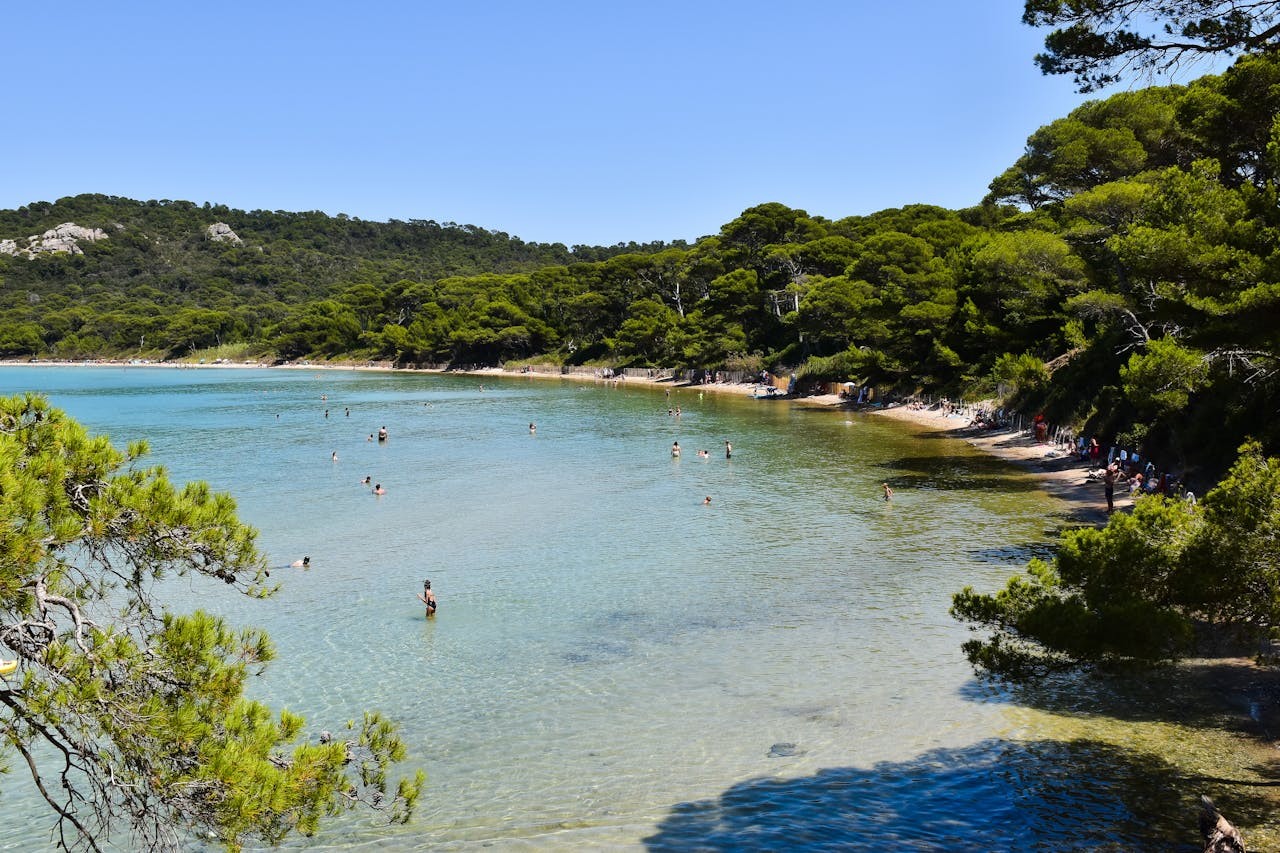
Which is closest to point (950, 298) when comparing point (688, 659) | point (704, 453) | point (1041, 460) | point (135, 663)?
point (1041, 460)

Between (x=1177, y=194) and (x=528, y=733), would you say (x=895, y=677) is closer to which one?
(x=528, y=733)

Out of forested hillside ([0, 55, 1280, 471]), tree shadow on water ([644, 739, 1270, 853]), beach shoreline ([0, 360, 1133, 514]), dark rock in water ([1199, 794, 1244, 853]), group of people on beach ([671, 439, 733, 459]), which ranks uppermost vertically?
forested hillside ([0, 55, 1280, 471])

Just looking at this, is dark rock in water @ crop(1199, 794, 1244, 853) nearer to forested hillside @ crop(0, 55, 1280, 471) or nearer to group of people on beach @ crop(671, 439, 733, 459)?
forested hillside @ crop(0, 55, 1280, 471)

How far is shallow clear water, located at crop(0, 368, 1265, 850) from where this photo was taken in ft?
37.6

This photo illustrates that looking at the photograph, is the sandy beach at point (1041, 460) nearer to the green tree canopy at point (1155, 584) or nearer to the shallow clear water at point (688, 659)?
the shallow clear water at point (688, 659)

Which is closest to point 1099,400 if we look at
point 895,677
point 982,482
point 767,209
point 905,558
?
point 982,482

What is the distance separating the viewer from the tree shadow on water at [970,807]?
10.6m

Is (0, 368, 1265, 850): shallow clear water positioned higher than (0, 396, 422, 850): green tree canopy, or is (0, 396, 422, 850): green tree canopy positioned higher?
(0, 396, 422, 850): green tree canopy

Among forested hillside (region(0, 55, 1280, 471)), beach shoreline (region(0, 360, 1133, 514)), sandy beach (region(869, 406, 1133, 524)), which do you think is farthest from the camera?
beach shoreline (region(0, 360, 1133, 514))

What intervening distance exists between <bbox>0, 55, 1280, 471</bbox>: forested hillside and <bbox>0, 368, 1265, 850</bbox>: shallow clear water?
6.15m

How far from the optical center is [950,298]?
58812 mm

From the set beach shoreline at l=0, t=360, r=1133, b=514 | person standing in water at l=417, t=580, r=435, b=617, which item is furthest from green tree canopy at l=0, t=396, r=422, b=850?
beach shoreline at l=0, t=360, r=1133, b=514

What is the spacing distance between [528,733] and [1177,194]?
1267 centimetres

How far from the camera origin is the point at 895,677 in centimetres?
1588
